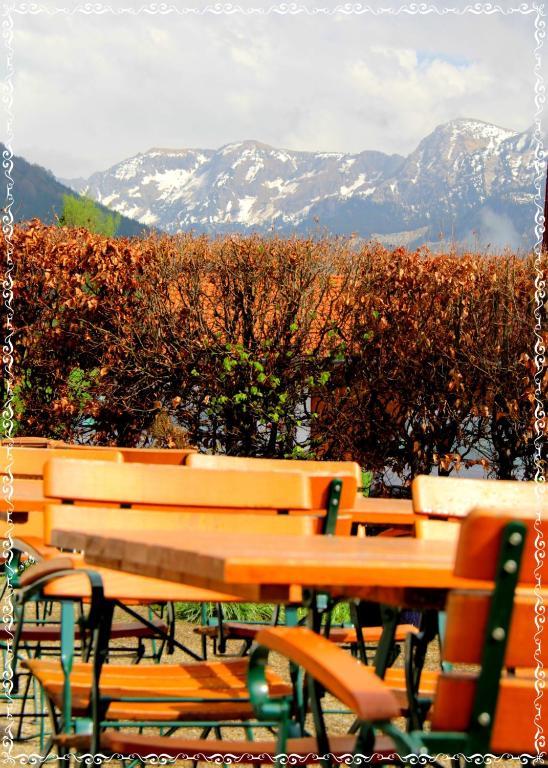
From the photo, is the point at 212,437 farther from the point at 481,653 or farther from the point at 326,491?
the point at 481,653

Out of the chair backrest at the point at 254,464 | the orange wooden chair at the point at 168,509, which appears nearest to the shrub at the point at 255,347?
the chair backrest at the point at 254,464

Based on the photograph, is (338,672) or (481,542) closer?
(481,542)

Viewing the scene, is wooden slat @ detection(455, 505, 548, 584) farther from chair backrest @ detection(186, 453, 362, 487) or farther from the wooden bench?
chair backrest @ detection(186, 453, 362, 487)

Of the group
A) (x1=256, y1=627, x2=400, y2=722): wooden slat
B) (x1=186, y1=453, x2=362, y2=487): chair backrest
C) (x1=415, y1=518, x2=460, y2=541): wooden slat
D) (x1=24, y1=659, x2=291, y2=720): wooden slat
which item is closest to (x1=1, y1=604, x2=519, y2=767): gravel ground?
(x1=24, y1=659, x2=291, y2=720): wooden slat

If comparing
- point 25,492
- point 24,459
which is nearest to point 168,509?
point 25,492

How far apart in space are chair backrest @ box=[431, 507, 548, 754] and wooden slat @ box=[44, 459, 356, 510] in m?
1.81

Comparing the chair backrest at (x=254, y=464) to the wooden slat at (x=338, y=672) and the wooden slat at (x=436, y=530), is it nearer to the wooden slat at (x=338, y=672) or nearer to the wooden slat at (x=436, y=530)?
the wooden slat at (x=436, y=530)

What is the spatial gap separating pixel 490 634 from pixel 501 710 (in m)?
0.13

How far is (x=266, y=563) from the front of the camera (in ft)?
6.79

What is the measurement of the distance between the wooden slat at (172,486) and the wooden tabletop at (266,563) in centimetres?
89

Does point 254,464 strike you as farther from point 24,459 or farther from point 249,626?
point 24,459

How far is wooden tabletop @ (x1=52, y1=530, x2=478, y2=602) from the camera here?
2.09 m

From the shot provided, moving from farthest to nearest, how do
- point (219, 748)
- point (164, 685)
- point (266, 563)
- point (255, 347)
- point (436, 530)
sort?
point (255, 347)
point (436, 530)
point (164, 685)
point (219, 748)
point (266, 563)

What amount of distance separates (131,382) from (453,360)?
2803 millimetres
